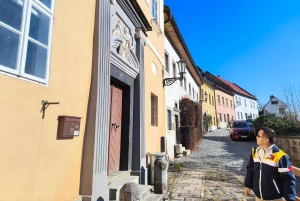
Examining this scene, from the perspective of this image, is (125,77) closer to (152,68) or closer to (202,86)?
(152,68)

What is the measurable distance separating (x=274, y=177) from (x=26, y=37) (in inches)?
131

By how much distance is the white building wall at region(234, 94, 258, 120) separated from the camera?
38431mm

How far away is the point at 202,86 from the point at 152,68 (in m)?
18.5

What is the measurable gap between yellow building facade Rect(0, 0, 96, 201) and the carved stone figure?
136 cm

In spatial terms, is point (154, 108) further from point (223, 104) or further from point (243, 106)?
point (243, 106)

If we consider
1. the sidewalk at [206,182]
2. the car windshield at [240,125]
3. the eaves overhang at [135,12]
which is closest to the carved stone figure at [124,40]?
the eaves overhang at [135,12]

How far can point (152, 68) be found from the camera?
278 inches

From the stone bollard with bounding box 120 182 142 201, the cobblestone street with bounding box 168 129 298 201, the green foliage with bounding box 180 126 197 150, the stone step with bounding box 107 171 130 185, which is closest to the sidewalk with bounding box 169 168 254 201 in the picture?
the cobblestone street with bounding box 168 129 298 201

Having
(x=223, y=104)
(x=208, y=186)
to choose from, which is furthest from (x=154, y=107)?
(x=223, y=104)

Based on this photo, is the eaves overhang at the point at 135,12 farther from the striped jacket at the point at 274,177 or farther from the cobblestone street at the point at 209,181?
the cobblestone street at the point at 209,181

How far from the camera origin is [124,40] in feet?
15.5

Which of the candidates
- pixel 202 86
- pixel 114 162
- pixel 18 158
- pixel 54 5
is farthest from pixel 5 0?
pixel 202 86

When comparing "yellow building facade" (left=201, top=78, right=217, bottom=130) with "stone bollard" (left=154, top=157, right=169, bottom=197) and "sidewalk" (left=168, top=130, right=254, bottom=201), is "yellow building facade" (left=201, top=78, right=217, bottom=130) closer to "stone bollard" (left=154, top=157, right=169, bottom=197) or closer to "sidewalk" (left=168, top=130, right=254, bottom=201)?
"sidewalk" (left=168, top=130, right=254, bottom=201)

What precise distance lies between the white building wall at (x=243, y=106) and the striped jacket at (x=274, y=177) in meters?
38.2
